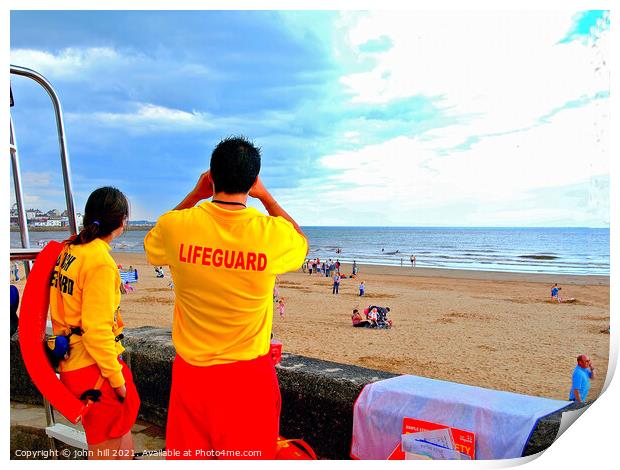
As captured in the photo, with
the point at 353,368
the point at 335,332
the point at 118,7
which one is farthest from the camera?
the point at 335,332

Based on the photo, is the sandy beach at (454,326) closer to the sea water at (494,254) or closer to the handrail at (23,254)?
the handrail at (23,254)

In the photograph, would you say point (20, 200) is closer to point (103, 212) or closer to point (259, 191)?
point (103, 212)

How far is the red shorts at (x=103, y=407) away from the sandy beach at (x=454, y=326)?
1654 mm

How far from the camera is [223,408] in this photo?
1.38 meters

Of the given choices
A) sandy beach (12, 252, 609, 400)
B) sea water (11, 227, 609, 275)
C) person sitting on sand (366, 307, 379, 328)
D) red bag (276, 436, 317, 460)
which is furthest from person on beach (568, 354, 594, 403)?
sea water (11, 227, 609, 275)

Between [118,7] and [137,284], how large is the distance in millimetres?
14436

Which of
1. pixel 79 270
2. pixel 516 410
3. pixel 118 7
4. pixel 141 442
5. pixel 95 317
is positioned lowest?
pixel 141 442

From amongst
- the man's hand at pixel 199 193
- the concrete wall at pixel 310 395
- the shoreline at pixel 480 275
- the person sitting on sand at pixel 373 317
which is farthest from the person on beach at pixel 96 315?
the shoreline at pixel 480 275

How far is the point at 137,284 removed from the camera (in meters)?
15.6

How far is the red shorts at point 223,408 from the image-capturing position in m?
1.38

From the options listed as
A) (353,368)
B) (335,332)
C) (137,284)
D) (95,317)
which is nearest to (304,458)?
(353,368)

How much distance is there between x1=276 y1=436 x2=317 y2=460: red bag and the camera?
69.1 inches

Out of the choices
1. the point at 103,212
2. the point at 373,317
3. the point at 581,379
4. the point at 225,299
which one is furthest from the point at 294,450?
the point at 373,317
